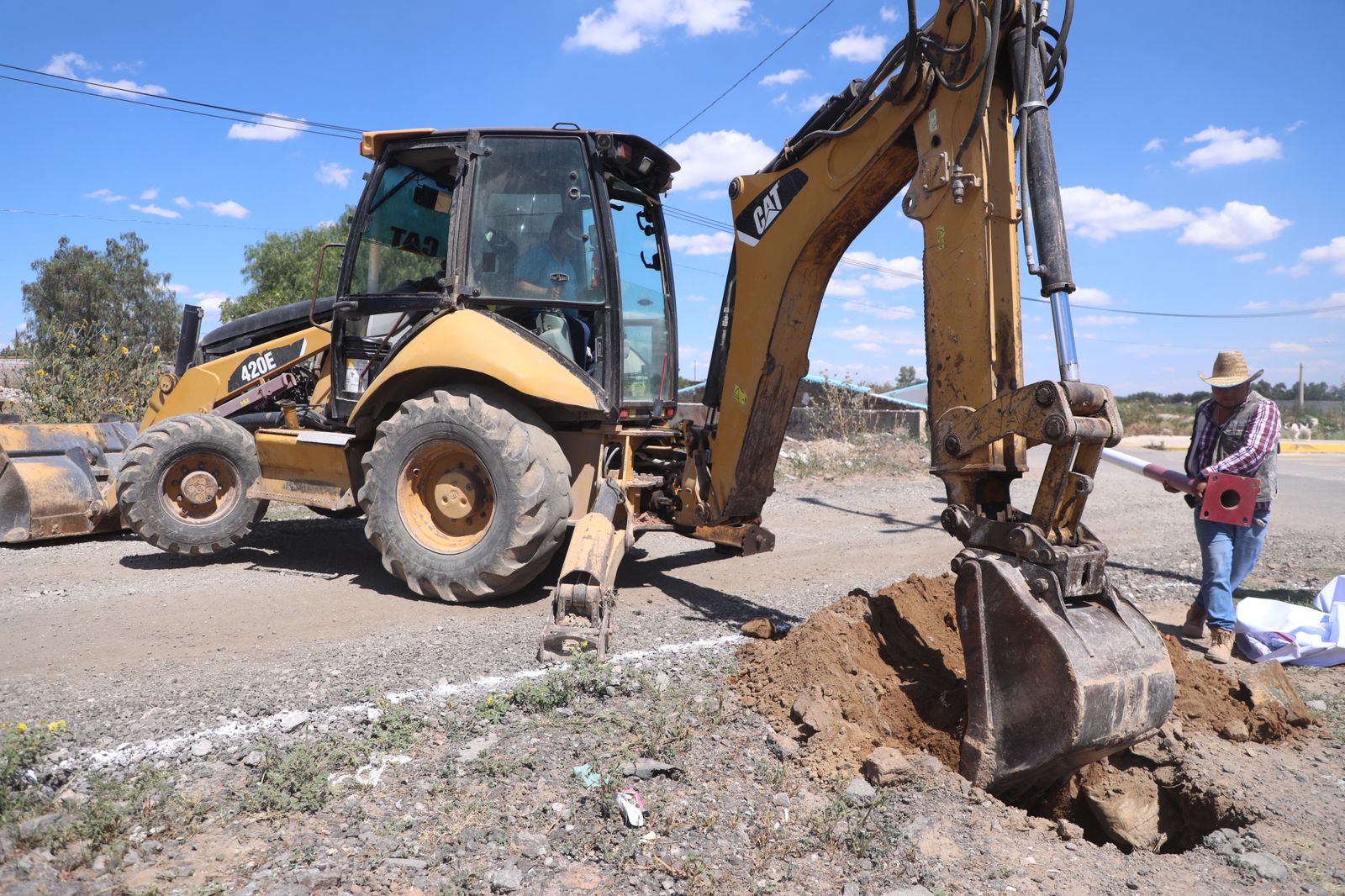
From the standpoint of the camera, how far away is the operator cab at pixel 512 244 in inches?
217

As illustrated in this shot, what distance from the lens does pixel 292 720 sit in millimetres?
3555

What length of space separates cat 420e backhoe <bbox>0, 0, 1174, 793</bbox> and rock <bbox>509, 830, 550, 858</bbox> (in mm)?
1572

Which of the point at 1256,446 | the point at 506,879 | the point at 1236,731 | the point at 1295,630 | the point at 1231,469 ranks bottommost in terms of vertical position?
the point at 506,879

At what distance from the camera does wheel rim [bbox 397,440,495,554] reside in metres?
5.47

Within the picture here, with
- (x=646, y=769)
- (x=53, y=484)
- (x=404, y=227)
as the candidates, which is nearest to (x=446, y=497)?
(x=404, y=227)

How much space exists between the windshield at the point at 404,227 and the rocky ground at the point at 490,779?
2245 millimetres

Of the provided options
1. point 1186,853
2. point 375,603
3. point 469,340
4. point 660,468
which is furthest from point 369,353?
point 1186,853

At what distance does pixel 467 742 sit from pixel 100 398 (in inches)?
481

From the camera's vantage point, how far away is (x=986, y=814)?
3039 mm

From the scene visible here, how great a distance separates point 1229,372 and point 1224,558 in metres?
1.12

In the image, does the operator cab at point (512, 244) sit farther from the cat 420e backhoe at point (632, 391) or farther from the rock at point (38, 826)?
the rock at point (38, 826)

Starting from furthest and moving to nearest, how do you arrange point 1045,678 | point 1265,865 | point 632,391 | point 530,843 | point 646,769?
point 632,391, point 646,769, point 1045,678, point 1265,865, point 530,843

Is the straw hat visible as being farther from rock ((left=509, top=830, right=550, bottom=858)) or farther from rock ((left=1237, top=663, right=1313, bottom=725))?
rock ((left=509, top=830, right=550, bottom=858))

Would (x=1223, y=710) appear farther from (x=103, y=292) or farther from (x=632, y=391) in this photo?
(x=103, y=292)
